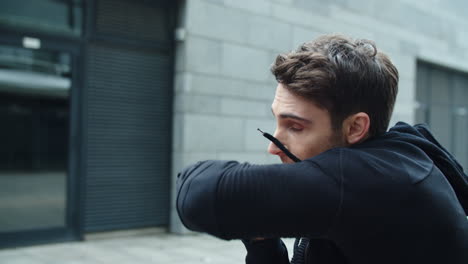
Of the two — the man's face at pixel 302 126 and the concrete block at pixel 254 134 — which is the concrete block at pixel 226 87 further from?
the man's face at pixel 302 126

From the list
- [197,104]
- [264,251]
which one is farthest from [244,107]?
[264,251]

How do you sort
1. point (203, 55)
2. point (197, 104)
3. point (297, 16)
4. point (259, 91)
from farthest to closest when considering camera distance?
point (297, 16) → point (259, 91) → point (203, 55) → point (197, 104)

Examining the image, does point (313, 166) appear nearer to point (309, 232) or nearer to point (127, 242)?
point (309, 232)

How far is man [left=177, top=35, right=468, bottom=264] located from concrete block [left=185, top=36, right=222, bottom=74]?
6.54 metres

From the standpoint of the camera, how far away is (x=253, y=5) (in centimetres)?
850

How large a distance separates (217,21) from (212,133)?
69.5 inches

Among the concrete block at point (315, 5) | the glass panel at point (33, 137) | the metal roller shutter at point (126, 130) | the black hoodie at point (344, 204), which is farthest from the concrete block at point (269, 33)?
the black hoodie at point (344, 204)

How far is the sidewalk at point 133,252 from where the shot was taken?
6.02 m

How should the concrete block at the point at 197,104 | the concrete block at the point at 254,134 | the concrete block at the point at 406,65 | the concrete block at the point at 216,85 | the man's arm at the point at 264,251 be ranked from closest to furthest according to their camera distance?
the man's arm at the point at 264,251
the concrete block at the point at 197,104
the concrete block at the point at 216,85
the concrete block at the point at 254,134
the concrete block at the point at 406,65

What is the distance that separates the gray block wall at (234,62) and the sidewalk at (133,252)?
714 mm

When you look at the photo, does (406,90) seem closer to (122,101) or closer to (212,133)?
(212,133)

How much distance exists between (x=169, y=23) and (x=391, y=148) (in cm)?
708

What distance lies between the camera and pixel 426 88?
1326 cm

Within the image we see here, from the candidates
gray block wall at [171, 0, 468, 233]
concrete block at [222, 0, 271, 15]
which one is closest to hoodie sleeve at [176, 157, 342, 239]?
gray block wall at [171, 0, 468, 233]
